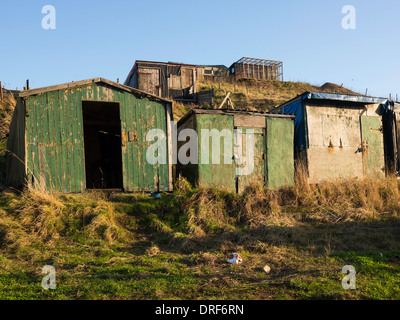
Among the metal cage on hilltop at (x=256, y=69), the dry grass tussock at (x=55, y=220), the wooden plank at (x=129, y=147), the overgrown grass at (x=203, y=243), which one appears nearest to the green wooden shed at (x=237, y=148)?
the overgrown grass at (x=203, y=243)

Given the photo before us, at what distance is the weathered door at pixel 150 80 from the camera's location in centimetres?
2316

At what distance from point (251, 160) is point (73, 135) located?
5.58m

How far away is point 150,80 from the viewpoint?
2342cm

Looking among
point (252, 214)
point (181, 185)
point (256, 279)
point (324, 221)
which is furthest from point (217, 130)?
point (256, 279)

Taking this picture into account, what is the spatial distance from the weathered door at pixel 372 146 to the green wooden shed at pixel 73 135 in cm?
813

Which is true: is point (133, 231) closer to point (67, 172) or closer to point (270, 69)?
point (67, 172)

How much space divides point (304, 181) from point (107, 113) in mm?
8243

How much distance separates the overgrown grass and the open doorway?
4.26m

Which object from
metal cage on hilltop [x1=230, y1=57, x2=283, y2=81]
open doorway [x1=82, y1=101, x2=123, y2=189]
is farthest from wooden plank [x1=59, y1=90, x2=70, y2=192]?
metal cage on hilltop [x1=230, y1=57, x2=283, y2=81]

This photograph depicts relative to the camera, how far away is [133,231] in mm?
7020

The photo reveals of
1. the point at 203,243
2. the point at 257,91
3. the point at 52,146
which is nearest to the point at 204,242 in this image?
the point at 203,243

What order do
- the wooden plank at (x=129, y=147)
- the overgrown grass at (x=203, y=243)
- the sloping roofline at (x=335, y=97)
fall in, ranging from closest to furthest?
the overgrown grass at (x=203, y=243), the wooden plank at (x=129, y=147), the sloping roofline at (x=335, y=97)

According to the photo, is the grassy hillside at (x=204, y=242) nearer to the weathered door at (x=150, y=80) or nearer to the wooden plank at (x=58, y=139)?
the wooden plank at (x=58, y=139)

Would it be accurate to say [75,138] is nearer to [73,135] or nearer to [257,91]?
[73,135]
